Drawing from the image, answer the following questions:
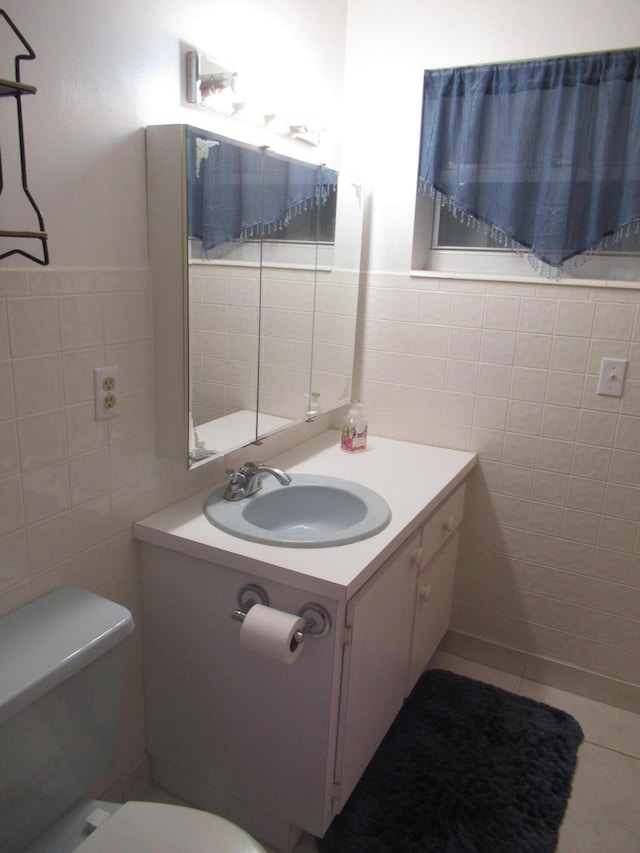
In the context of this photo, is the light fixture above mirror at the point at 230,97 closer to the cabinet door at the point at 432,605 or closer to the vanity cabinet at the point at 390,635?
the vanity cabinet at the point at 390,635

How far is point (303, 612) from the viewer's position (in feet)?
4.55

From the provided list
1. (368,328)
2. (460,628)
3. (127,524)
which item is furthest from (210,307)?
(460,628)

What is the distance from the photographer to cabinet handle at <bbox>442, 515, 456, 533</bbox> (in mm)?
2002

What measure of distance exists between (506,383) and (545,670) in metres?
1.03

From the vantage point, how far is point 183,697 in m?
1.61

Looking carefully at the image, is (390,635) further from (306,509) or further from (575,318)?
(575,318)

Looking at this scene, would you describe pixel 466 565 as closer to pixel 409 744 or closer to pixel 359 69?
pixel 409 744

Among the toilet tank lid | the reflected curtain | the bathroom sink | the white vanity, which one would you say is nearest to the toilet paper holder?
the white vanity

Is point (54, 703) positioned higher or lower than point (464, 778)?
higher

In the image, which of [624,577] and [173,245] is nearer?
[173,245]

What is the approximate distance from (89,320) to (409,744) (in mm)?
1509

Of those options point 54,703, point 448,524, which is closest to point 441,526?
point 448,524

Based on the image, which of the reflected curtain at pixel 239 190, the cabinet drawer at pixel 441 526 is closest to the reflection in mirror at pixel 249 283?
the reflected curtain at pixel 239 190

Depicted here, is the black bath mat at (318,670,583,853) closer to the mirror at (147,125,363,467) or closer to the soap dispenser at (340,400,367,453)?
the soap dispenser at (340,400,367,453)
